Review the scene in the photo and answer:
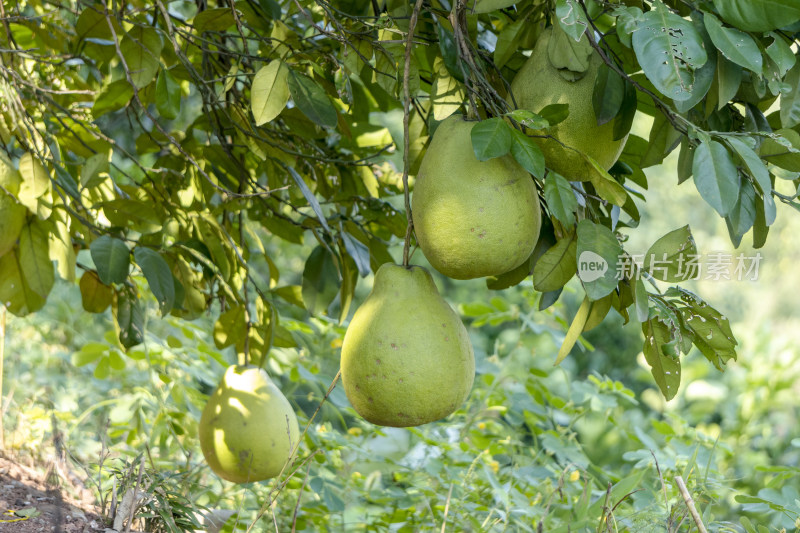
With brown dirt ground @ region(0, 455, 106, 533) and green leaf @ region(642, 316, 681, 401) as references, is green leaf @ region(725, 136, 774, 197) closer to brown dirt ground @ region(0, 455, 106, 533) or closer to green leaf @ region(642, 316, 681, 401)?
green leaf @ region(642, 316, 681, 401)

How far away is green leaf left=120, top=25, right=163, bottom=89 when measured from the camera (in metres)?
1.20

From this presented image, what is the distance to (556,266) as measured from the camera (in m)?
0.80

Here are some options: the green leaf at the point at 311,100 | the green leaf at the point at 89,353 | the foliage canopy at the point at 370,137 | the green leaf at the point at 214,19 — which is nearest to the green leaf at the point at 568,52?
the foliage canopy at the point at 370,137

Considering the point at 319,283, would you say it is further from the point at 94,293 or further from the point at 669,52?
the point at 669,52

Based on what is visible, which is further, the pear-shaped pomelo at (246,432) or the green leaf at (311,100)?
the pear-shaped pomelo at (246,432)

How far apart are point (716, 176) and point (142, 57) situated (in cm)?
89

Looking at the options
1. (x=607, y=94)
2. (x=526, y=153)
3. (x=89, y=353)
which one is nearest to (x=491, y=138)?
(x=526, y=153)

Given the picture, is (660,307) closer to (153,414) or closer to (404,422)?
(404,422)

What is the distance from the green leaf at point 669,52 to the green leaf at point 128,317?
38.0 inches

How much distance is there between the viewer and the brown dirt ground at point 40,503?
103 centimetres

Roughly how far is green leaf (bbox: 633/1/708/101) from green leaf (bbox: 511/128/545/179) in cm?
12

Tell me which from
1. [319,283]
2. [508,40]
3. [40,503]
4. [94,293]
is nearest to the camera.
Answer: [508,40]

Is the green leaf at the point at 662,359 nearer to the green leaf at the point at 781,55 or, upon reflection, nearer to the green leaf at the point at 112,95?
the green leaf at the point at 781,55

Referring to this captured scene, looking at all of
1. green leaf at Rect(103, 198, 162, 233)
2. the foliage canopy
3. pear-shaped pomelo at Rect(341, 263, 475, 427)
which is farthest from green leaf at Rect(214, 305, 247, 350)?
pear-shaped pomelo at Rect(341, 263, 475, 427)
